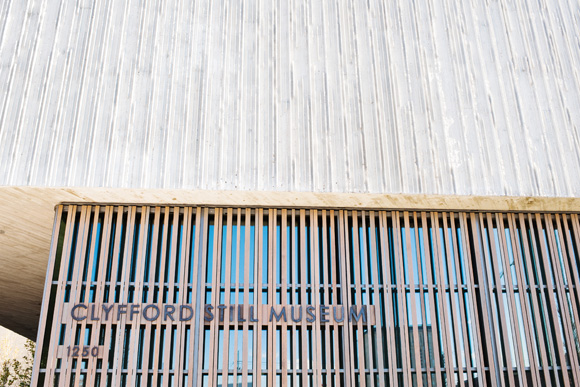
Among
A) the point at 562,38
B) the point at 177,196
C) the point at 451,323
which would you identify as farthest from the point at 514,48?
the point at 177,196

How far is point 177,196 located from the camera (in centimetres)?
657

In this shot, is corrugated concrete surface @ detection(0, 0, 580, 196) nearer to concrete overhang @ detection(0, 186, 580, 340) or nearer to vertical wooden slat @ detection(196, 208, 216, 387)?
concrete overhang @ detection(0, 186, 580, 340)

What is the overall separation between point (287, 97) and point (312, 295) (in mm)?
2351

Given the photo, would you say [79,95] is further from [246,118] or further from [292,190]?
[292,190]

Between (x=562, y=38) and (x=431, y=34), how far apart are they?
5.84ft

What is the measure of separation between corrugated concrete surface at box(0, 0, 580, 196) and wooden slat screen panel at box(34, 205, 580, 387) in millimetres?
653

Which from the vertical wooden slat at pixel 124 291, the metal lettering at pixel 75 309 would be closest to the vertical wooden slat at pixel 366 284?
the vertical wooden slat at pixel 124 291

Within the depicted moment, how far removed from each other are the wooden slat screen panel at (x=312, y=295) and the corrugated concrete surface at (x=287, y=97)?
0.65 m

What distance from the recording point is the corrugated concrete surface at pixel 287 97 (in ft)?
21.3

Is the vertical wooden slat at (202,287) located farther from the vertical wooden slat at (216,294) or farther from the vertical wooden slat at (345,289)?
the vertical wooden slat at (345,289)

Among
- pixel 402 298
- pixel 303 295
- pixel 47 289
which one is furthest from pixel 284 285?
pixel 47 289

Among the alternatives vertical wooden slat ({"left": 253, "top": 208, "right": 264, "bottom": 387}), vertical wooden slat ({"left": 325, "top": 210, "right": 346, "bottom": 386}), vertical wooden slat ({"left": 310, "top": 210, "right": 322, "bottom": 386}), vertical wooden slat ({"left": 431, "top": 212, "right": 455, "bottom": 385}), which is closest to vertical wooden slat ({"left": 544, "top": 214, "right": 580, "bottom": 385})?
vertical wooden slat ({"left": 431, "top": 212, "right": 455, "bottom": 385})

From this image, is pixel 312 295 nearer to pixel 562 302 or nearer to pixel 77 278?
pixel 77 278

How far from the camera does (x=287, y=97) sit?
6.88m
